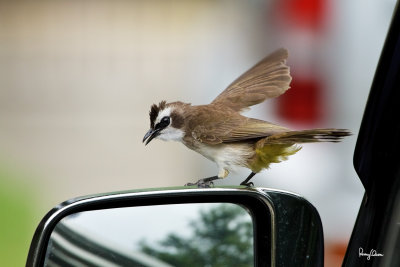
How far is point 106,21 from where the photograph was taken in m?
7.00

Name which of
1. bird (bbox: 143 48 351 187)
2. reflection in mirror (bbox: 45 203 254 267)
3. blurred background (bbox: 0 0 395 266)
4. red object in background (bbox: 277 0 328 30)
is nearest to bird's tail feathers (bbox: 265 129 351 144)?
bird (bbox: 143 48 351 187)

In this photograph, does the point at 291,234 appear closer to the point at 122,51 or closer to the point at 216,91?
the point at 216,91

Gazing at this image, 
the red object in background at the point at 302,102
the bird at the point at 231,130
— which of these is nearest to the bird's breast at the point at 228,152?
the bird at the point at 231,130

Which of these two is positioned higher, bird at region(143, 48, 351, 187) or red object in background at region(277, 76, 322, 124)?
bird at region(143, 48, 351, 187)

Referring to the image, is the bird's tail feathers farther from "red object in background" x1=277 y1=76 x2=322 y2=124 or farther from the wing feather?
"red object in background" x1=277 y1=76 x2=322 y2=124

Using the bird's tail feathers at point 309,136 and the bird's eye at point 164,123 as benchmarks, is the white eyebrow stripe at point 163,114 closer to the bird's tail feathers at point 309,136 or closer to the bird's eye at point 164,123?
the bird's eye at point 164,123

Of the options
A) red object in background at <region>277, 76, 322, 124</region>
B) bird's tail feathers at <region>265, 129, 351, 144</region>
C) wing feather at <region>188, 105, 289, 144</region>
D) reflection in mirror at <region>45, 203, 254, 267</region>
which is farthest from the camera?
red object in background at <region>277, 76, 322, 124</region>

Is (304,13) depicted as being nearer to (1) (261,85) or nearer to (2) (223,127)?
(1) (261,85)

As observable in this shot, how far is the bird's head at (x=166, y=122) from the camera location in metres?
→ 1.60

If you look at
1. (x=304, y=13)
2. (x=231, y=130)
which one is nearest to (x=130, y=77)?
(x=304, y=13)

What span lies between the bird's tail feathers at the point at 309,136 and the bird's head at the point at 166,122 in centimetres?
17

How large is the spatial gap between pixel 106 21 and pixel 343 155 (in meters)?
3.69

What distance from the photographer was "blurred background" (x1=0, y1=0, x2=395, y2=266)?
4117 mm

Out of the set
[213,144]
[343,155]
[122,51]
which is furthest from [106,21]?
[213,144]
